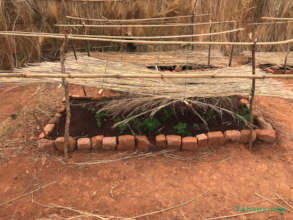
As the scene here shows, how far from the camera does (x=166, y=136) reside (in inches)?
101

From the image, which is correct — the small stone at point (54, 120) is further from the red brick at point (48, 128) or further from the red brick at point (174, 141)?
the red brick at point (174, 141)

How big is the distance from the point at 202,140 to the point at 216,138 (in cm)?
15

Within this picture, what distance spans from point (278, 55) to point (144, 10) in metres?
2.85

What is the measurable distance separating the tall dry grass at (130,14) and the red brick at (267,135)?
9.73 ft

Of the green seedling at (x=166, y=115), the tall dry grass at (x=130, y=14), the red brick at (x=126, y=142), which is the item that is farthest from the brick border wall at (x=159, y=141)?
the tall dry grass at (x=130, y=14)

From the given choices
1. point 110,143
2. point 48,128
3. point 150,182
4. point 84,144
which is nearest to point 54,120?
point 48,128

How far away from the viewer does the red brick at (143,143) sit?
252 centimetres

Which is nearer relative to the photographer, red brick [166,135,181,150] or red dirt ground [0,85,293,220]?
red dirt ground [0,85,293,220]

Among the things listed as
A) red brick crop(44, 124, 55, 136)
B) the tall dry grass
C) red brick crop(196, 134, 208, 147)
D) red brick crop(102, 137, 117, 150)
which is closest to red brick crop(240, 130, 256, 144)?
red brick crop(196, 134, 208, 147)

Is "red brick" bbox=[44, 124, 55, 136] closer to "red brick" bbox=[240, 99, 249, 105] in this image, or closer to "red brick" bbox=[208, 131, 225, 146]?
"red brick" bbox=[208, 131, 225, 146]

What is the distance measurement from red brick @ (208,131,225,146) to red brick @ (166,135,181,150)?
339mm

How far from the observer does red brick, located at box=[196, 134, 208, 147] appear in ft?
8.27

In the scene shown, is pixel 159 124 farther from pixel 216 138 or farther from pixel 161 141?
pixel 216 138

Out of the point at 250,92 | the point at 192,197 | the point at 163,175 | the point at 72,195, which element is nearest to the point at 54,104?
the point at 72,195
